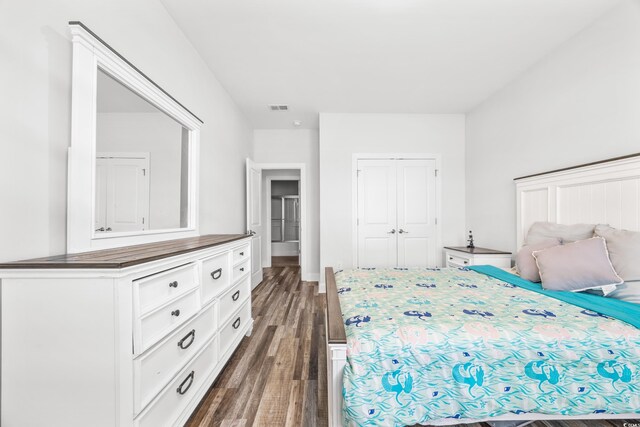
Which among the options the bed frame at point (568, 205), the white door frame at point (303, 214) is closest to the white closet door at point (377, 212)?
the white door frame at point (303, 214)

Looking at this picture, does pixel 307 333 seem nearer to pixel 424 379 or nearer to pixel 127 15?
pixel 424 379

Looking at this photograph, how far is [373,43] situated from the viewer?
2.40m

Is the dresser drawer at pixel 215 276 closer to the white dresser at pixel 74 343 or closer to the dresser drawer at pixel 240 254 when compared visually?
the dresser drawer at pixel 240 254

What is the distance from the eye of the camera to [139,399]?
104 centimetres

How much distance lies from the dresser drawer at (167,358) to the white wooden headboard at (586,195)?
9.86ft

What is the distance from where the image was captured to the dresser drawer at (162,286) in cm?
107

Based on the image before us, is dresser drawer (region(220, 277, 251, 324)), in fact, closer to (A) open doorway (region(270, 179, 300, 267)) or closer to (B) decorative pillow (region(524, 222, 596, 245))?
(B) decorative pillow (region(524, 222, 596, 245))

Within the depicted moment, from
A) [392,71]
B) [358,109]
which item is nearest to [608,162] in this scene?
[392,71]

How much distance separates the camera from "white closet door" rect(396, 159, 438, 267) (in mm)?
4062

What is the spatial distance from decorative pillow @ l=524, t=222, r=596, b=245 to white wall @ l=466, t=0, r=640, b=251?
59 centimetres

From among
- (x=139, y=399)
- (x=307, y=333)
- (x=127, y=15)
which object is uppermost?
(x=127, y=15)

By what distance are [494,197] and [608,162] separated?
1448 mm

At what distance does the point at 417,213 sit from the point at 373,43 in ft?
8.35

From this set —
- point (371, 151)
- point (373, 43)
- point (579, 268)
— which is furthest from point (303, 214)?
point (579, 268)
